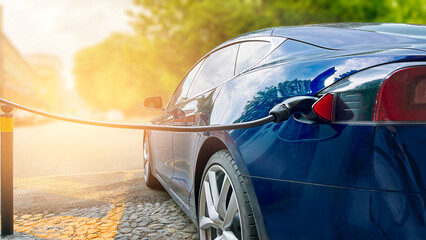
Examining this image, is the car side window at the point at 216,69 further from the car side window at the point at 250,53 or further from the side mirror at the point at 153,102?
the side mirror at the point at 153,102

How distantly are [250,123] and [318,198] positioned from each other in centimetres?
47

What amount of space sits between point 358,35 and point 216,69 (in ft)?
3.99

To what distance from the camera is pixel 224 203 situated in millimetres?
2209

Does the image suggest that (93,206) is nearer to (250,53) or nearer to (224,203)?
(224,203)

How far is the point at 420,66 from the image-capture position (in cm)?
141

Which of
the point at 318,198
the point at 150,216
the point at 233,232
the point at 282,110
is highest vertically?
the point at 282,110

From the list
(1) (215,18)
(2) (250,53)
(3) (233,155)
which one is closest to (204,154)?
(3) (233,155)

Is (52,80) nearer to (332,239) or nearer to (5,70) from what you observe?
(5,70)

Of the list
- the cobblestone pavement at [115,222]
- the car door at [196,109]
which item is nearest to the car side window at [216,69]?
the car door at [196,109]

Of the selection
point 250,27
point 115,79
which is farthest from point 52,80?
point 250,27

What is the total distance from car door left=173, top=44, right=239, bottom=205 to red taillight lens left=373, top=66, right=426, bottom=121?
1.20m

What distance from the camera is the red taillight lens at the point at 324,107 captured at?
1.54 meters

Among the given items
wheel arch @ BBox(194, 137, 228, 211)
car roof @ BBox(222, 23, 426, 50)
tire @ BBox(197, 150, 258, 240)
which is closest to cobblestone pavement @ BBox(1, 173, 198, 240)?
wheel arch @ BBox(194, 137, 228, 211)

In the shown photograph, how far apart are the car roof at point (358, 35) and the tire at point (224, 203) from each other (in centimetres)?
75
